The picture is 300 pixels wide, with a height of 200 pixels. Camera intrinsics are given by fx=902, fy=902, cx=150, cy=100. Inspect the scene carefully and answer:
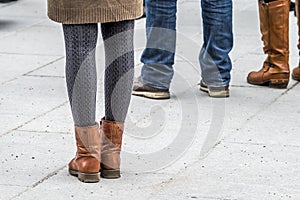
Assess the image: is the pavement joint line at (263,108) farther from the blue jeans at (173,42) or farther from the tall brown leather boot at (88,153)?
the tall brown leather boot at (88,153)

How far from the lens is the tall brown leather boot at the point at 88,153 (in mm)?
4908

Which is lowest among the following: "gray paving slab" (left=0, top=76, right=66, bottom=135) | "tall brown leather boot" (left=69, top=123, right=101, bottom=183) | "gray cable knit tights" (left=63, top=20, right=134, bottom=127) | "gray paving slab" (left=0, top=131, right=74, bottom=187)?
"gray paving slab" (left=0, top=76, right=66, bottom=135)

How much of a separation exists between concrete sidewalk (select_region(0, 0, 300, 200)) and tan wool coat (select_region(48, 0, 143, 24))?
2.99 feet

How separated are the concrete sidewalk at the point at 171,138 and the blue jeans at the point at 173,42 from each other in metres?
0.19

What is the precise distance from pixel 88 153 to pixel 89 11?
2.59 feet

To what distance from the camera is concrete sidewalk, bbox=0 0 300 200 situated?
193 inches

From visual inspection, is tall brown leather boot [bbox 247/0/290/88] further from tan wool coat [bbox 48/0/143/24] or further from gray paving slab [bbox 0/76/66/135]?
tan wool coat [bbox 48/0/143/24]

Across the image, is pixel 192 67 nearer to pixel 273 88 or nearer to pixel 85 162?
pixel 273 88

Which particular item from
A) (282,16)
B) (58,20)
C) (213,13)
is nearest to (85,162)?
(58,20)

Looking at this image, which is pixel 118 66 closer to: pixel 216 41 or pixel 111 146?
pixel 111 146

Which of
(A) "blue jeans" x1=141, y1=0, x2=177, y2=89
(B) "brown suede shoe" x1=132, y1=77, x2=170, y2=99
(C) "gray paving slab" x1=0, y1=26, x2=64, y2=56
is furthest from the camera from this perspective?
(C) "gray paving slab" x1=0, y1=26, x2=64, y2=56

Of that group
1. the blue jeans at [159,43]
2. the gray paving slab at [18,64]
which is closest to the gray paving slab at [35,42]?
the gray paving slab at [18,64]

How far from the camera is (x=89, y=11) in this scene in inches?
185

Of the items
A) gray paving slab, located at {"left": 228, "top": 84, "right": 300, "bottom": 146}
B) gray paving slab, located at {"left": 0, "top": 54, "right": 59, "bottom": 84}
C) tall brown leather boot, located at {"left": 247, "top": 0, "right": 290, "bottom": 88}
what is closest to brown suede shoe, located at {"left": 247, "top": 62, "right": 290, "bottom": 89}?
tall brown leather boot, located at {"left": 247, "top": 0, "right": 290, "bottom": 88}
